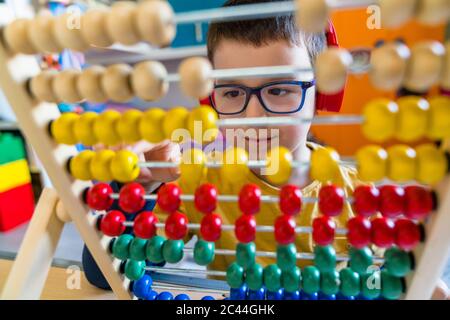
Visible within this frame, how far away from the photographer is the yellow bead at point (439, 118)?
340mm

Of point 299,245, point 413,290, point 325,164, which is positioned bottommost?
point 299,245

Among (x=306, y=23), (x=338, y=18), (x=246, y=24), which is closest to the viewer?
(x=306, y=23)

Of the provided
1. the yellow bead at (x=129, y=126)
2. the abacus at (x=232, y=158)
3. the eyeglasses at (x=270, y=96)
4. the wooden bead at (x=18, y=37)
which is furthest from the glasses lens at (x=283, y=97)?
the wooden bead at (x=18, y=37)

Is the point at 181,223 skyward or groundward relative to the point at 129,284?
Answer: skyward

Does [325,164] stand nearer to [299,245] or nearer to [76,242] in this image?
[299,245]

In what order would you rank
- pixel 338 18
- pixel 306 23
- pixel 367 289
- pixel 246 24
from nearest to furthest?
1. pixel 306 23
2. pixel 367 289
3. pixel 246 24
4. pixel 338 18

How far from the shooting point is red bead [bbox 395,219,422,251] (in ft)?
1.32

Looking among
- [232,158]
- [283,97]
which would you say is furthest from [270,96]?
[232,158]

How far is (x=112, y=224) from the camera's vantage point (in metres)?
0.50

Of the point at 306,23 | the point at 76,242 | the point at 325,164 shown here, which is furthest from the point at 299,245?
the point at 76,242

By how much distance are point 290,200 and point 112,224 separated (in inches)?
9.4

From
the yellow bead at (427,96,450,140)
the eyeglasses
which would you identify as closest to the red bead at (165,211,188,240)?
the eyeglasses

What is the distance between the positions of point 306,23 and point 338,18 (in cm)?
176
